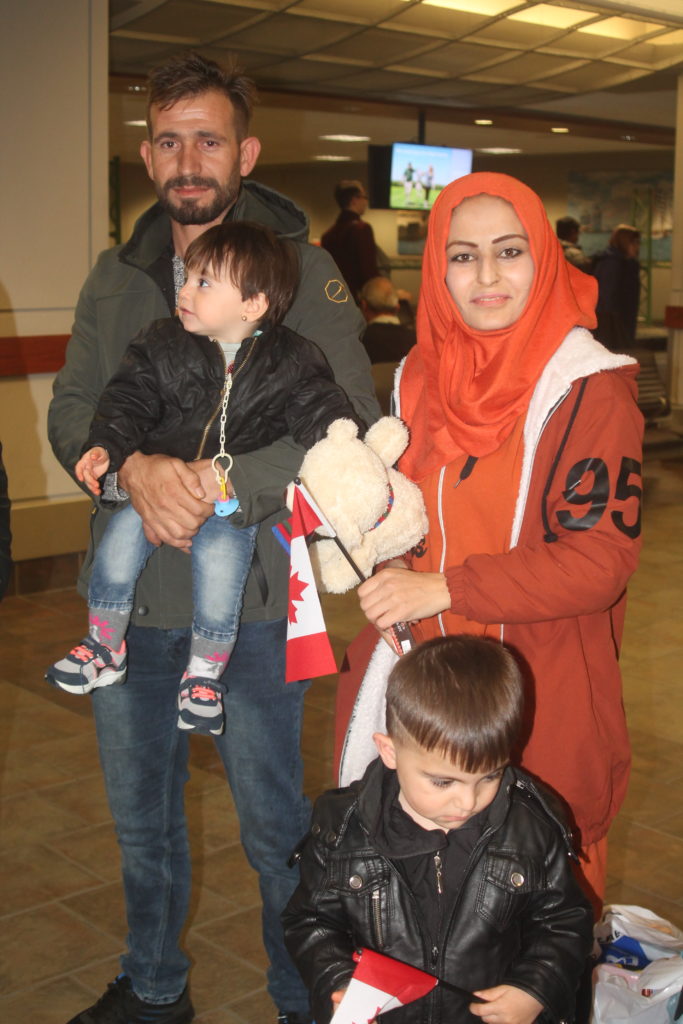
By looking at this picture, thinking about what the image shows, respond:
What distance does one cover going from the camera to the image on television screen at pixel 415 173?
1162 cm

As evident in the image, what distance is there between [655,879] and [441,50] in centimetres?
726

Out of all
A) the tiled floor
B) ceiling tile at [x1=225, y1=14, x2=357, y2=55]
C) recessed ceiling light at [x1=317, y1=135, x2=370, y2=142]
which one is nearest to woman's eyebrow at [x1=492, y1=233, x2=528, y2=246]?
the tiled floor

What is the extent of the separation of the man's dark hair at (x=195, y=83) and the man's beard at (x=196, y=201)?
13 cm

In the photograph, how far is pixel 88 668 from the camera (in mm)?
2119

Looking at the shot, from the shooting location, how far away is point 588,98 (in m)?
12.3

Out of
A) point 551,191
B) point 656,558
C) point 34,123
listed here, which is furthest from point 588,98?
point 551,191

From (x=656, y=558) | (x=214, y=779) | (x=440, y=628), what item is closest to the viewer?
(x=440, y=628)

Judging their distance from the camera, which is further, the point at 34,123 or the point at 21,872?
the point at 34,123

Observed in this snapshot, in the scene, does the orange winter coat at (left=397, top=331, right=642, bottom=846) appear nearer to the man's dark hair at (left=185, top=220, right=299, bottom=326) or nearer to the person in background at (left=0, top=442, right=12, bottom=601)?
the man's dark hair at (left=185, top=220, right=299, bottom=326)

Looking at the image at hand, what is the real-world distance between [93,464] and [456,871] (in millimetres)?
939

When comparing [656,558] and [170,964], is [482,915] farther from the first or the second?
[656,558]

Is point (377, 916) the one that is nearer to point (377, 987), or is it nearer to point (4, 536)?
point (377, 987)

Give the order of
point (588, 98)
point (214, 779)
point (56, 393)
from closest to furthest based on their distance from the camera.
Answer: point (56, 393) < point (214, 779) < point (588, 98)

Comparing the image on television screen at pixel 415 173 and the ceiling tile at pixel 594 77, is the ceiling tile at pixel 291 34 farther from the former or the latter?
the image on television screen at pixel 415 173
